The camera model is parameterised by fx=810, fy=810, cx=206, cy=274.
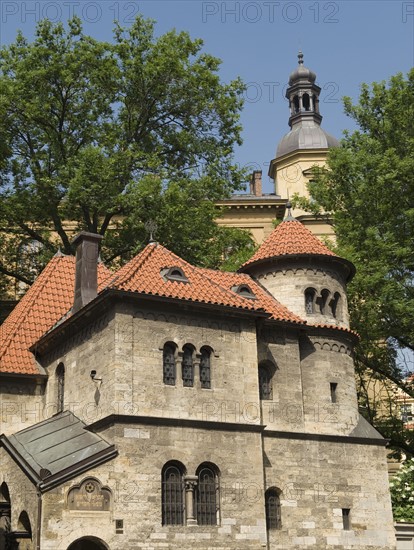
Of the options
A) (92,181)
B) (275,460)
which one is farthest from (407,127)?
(275,460)

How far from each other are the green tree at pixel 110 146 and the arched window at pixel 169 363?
1162 cm

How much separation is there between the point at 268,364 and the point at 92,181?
40.3 feet

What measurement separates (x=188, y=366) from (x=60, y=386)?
4608 millimetres

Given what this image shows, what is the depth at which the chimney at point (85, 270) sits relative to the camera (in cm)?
2425

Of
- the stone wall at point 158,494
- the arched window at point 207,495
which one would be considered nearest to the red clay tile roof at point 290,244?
the stone wall at point 158,494

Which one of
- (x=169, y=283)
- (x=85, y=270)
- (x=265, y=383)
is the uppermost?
(x=85, y=270)

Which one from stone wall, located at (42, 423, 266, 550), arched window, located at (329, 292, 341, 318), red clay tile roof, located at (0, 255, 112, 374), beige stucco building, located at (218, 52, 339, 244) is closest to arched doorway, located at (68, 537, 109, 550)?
stone wall, located at (42, 423, 266, 550)

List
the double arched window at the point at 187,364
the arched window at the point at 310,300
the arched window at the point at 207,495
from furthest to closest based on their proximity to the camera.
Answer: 1. the arched window at the point at 310,300
2. the double arched window at the point at 187,364
3. the arched window at the point at 207,495

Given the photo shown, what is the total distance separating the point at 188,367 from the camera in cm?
2181

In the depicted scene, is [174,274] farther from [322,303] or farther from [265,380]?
[322,303]

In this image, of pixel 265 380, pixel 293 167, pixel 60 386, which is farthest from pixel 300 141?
pixel 60 386

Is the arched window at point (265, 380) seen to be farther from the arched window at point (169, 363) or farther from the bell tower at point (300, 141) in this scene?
the bell tower at point (300, 141)

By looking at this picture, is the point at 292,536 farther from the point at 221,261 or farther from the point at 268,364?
the point at 221,261

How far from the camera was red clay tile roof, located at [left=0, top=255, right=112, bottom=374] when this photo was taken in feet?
81.6
